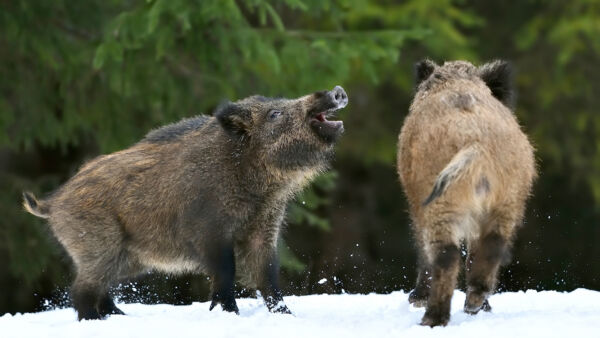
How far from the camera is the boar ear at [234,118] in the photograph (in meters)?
6.41

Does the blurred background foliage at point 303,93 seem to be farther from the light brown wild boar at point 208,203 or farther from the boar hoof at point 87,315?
the boar hoof at point 87,315

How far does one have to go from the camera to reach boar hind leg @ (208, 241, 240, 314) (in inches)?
240

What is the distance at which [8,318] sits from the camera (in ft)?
20.4

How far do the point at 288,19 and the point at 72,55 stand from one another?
5.89m

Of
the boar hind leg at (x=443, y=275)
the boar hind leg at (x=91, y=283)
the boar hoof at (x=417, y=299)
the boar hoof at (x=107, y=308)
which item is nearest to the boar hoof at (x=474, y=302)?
the boar hind leg at (x=443, y=275)

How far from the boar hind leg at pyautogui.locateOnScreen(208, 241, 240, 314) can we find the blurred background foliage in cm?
112

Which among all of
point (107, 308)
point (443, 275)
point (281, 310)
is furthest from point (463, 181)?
point (107, 308)

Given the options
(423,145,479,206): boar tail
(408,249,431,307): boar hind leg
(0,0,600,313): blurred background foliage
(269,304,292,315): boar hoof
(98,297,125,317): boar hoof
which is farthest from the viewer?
(0,0,600,313): blurred background foliage

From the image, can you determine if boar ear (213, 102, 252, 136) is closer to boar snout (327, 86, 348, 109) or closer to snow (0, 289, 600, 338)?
boar snout (327, 86, 348, 109)

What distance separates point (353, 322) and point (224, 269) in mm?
1080

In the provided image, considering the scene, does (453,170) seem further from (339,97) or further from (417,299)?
(417,299)

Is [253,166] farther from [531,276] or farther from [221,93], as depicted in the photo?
[531,276]

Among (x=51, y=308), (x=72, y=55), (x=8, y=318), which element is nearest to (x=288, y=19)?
(x=72, y=55)

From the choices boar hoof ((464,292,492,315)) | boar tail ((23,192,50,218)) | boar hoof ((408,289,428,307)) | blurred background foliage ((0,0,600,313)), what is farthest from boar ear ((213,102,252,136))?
boar hoof ((464,292,492,315))
